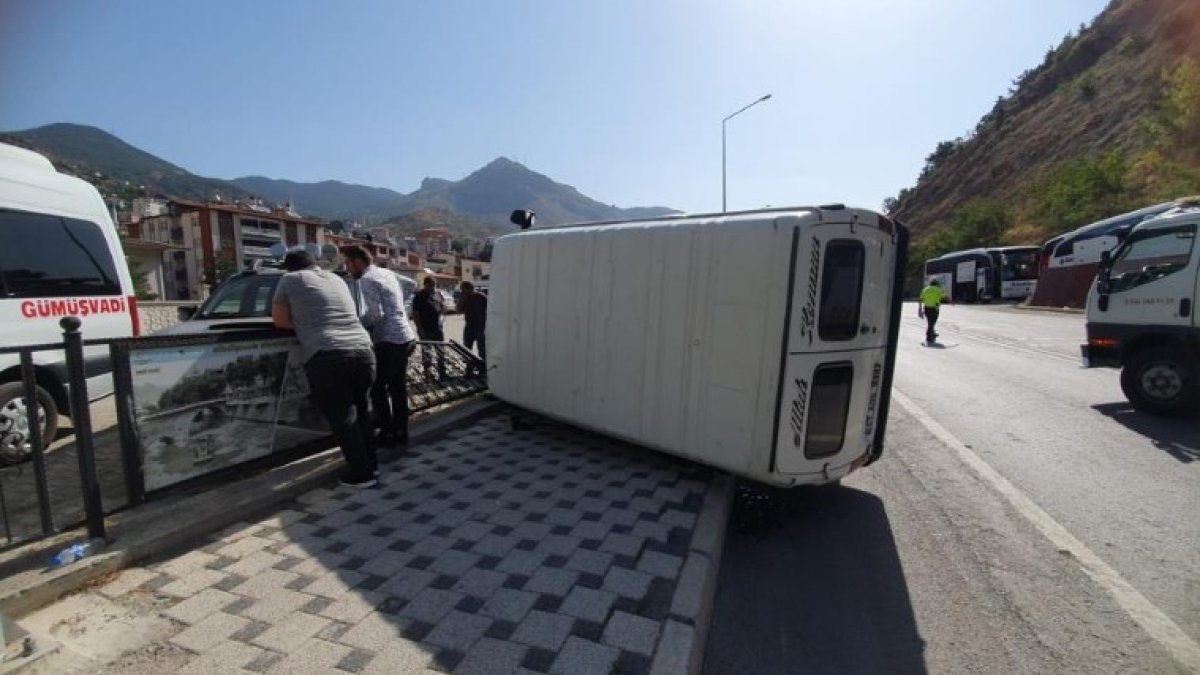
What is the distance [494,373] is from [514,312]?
847mm

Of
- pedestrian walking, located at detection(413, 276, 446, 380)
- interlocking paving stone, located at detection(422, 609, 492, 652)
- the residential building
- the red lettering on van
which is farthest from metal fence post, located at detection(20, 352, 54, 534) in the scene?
the residential building

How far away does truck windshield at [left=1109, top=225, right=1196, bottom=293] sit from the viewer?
7.17m

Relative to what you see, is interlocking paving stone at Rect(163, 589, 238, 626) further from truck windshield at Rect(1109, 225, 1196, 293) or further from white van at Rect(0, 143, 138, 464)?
truck windshield at Rect(1109, 225, 1196, 293)

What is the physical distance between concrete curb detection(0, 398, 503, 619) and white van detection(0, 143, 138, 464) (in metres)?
1.56

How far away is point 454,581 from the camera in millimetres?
3125

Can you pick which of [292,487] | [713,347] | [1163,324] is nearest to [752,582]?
[713,347]

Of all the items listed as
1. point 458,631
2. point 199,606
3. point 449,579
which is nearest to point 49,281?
point 199,606

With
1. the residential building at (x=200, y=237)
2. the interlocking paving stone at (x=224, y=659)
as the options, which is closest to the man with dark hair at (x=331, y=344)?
the interlocking paving stone at (x=224, y=659)

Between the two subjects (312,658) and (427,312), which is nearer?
(312,658)

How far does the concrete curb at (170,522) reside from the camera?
9.18 ft

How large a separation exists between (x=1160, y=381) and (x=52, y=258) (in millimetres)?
12402

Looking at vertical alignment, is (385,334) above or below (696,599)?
above

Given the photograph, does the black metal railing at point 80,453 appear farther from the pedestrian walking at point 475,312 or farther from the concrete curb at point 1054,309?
the concrete curb at point 1054,309

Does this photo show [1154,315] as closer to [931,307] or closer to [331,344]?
[931,307]
